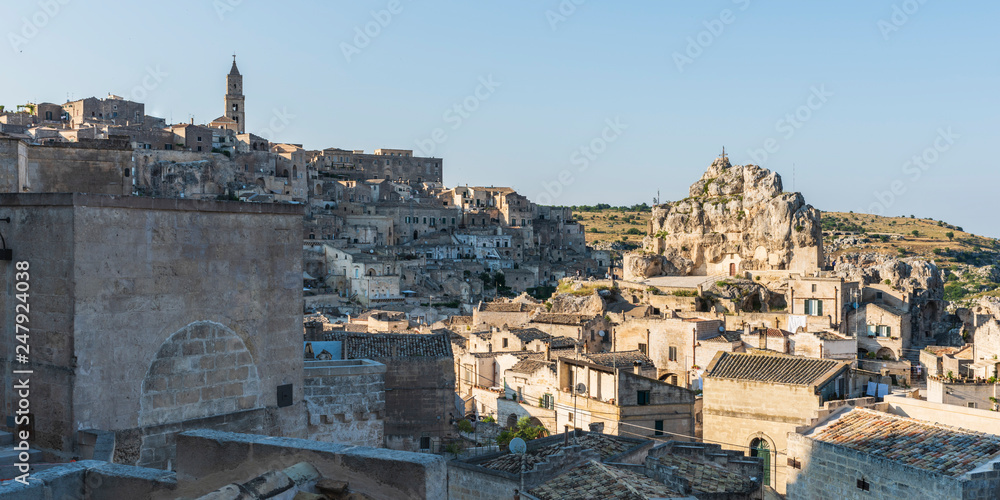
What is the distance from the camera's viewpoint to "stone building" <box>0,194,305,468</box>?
5.59 metres

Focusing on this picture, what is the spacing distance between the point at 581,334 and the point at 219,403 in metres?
26.2

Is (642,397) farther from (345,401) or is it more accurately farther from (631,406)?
(345,401)

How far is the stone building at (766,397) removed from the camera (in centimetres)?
1831

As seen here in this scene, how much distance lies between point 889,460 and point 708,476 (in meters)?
3.61

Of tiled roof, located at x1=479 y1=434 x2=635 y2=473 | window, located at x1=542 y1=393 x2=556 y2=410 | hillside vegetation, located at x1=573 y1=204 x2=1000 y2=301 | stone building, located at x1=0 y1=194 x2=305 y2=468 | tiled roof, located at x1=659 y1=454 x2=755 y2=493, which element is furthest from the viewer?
hillside vegetation, located at x1=573 y1=204 x2=1000 y2=301

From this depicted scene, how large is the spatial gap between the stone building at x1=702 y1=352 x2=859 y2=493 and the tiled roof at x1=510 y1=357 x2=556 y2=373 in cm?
456

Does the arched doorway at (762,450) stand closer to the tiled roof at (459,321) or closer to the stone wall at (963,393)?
the stone wall at (963,393)

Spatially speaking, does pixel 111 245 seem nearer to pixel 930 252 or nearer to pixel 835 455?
pixel 835 455

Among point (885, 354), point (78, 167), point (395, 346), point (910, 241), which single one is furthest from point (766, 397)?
point (910, 241)

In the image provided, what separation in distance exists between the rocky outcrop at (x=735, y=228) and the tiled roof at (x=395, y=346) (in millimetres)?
34370

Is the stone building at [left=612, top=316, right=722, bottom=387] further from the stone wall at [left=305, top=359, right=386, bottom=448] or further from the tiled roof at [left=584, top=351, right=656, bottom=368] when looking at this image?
the stone wall at [left=305, top=359, right=386, bottom=448]

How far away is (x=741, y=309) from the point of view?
4312cm

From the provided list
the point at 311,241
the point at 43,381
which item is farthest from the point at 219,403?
the point at 311,241

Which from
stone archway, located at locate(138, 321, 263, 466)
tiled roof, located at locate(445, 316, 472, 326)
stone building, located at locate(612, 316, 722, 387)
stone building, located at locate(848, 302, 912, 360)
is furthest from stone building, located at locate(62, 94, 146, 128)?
stone archway, located at locate(138, 321, 263, 466)
